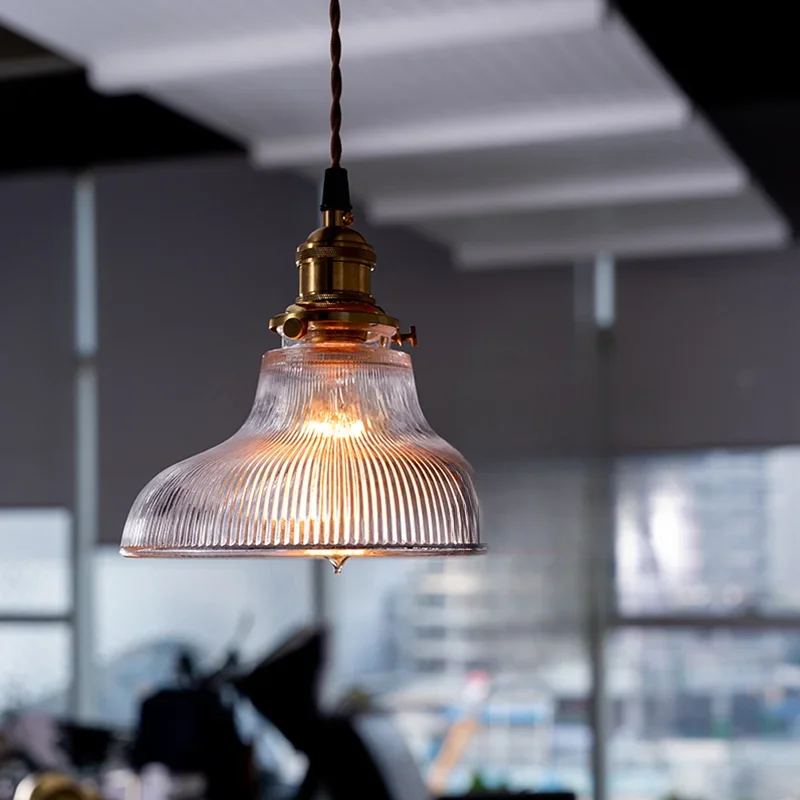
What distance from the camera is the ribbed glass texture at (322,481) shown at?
108 centimetres

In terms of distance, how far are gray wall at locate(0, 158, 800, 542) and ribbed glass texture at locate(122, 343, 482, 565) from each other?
3.79m

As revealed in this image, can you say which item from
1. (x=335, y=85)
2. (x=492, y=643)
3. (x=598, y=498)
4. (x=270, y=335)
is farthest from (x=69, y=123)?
(x=335, y=85)

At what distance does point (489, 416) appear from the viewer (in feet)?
16.6

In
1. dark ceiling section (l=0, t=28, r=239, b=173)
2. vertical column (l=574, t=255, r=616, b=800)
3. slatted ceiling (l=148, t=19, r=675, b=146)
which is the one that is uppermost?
dark ceiling section (l=0, t=28, r=239, b=173)

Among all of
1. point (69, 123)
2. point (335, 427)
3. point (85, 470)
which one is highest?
point (69, 123)

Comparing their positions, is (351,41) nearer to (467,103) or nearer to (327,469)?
(467,103)

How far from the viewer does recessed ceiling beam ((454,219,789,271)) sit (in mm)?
4703

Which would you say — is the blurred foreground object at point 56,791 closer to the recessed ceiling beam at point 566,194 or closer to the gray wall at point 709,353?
the recessed ceiling beam at point 566,194

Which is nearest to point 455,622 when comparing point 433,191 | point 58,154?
point 433,191

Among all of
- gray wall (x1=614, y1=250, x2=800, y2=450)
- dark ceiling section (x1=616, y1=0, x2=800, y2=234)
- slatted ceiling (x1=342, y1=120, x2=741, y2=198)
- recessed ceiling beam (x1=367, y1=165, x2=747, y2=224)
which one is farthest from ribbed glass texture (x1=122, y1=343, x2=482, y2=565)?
gray wall (x1=614, y1=250, x2=800, y2=450)

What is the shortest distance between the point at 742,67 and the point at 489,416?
1926 millimetres

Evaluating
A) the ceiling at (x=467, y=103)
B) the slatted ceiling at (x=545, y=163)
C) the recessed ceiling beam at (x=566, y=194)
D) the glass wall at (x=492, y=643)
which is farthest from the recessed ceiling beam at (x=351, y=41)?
the glass wall at (x=492, y=643)

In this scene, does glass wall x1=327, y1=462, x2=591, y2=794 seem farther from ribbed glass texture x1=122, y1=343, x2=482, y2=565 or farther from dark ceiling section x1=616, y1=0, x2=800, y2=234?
ribbed glass texture x1=122, y1=343, x2=482, y2=565

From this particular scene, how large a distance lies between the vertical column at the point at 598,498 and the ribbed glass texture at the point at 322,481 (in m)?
3.77
